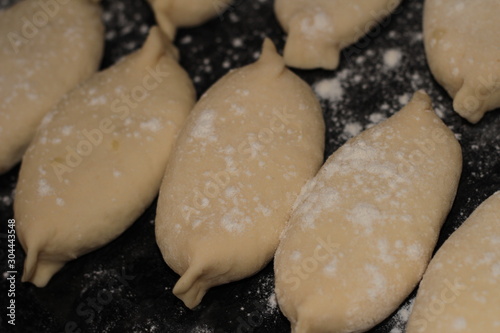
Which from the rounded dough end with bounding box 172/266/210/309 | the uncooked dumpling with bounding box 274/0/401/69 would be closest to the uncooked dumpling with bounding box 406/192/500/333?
the rounded dough end with bounding box 172/266/210/309

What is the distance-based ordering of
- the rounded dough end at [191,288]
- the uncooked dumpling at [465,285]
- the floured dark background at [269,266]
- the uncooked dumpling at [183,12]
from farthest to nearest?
the uncooked dumpling at [183,12], the floured dark background at [269,266], the rounded dough end at [191,288], the uncooked dumpling at [465,285]

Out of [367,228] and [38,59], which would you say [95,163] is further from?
[367,228]

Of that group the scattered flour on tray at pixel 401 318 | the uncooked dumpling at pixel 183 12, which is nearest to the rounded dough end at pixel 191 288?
the scattered flour on tray at pixel 401 318

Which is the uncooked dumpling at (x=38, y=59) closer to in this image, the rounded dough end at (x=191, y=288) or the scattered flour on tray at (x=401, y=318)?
the rounded dough end at (x=191, y=288)

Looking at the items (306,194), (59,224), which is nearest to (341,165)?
(306,194)

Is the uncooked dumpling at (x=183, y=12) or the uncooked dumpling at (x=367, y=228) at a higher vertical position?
the uncooked dumpling at (x=183, y=12)

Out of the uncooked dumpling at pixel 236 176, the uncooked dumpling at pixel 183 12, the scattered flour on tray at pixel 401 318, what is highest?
→ the uncooked dumpling at pixel 183 12

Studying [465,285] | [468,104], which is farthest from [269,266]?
[468,104]

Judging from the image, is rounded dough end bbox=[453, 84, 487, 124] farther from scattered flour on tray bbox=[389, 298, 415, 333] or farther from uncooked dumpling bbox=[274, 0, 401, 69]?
scattered flour on tray bbox=[389, 298, 415, 333]
